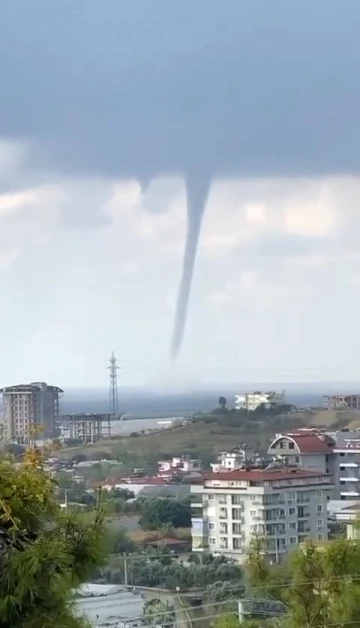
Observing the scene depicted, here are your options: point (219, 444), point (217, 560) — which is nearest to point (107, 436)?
point (219, 444)

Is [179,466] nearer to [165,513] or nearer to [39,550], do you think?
Answer: [165,513]

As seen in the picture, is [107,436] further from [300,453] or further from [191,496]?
[191,496]

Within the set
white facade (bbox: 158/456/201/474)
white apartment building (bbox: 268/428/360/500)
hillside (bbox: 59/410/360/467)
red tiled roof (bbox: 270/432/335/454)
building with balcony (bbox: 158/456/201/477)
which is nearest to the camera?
white apartment building (bbox: 268/428/360/500)

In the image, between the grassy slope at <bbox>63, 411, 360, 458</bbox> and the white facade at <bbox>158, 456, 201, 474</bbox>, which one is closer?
the white facade at <bbox>158, 456, 201, 474</bbox>

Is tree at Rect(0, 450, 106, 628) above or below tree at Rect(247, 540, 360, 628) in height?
above

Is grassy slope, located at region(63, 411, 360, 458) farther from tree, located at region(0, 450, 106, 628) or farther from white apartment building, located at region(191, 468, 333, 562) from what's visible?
tree, located at region(0, 450, 106, 628)

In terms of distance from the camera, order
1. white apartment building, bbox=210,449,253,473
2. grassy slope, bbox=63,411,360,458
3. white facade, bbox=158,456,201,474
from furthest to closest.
Answer: grassy slope, bbox=63,411,360,458 → white facade, bbox=158,456,201,474 → white apartment building, bbox=210,449,253,473

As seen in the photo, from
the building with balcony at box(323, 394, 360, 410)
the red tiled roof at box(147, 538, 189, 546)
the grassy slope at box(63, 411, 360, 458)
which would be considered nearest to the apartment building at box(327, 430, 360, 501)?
the grassy slope at box(63, 411, 360, 458)
